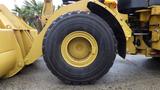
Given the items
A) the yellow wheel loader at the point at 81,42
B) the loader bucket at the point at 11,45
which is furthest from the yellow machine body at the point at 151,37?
the loader bucket at the point at 11,45

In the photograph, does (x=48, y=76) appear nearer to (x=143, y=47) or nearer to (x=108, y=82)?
(x=108, y=82)

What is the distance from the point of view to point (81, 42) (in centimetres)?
454

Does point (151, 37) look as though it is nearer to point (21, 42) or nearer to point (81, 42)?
point (81, 42)

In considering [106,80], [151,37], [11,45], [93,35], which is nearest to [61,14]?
[93,35]

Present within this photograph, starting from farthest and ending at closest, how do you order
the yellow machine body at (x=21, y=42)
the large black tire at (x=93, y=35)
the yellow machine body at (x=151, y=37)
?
the yellow machine body at (x=151, y=37) < the yellow machine body at (x=21, y=42) < the large black tire at (x=93, y=35)

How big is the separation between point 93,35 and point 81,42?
0.68 ft

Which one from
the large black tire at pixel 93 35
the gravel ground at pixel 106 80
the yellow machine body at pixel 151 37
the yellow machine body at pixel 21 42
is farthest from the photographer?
the yellow machine body at pixel 151 37

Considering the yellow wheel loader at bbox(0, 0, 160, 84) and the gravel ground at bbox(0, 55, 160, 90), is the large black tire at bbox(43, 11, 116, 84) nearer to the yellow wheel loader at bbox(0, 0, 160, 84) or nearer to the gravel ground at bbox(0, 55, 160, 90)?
the yellow wheel loader at bbox(0, 0, 160, 84)

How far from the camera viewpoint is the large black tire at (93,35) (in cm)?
436

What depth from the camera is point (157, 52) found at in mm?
4938

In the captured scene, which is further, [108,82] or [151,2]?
[151,2]

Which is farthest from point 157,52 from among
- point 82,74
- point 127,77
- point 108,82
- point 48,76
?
point 48,76

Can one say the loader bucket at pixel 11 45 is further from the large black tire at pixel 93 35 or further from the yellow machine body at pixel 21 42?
the large black tire at pixel 93 35

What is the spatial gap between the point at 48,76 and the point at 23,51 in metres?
0.54
